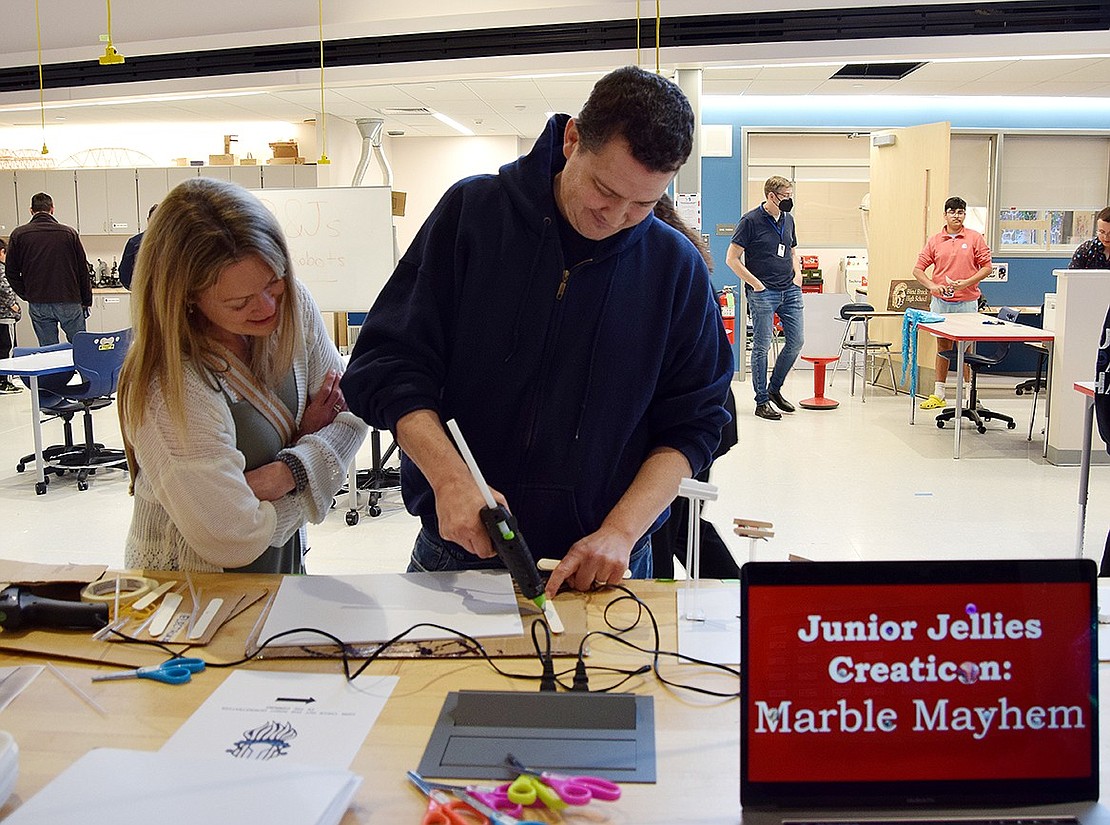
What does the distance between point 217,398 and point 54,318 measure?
785 centimetres

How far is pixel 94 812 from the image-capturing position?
85 centimetres

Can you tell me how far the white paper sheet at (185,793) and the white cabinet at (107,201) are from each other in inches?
468

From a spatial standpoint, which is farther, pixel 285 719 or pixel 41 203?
pixel 41 203

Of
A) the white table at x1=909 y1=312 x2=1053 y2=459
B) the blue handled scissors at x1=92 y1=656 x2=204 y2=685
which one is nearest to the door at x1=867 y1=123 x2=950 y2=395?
the white table at x1=909 y1=312 x2=1053 y2=459

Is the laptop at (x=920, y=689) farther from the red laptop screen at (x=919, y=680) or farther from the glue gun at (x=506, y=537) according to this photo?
the glue gun at (x=506, y=537)

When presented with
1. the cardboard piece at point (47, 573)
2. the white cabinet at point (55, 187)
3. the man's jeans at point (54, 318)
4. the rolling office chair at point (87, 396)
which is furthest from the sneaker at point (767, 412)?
the white cabinet at point (55, 187)

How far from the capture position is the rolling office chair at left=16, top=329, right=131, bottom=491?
5.33m

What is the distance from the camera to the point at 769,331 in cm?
758

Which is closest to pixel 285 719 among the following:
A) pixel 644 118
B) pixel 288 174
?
pixel 644 118

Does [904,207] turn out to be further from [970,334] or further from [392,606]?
[392,606]

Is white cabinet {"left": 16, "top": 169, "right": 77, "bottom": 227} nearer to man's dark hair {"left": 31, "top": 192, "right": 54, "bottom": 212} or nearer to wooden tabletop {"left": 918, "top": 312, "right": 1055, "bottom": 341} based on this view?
man's dark hair {"left": 31, "top": 192, "right": 54, "bottom": 212}

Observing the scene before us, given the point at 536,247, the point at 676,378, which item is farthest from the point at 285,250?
the point at 676,378

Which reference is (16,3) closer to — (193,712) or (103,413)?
(103,413)

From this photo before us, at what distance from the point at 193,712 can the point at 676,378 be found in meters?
0.88
